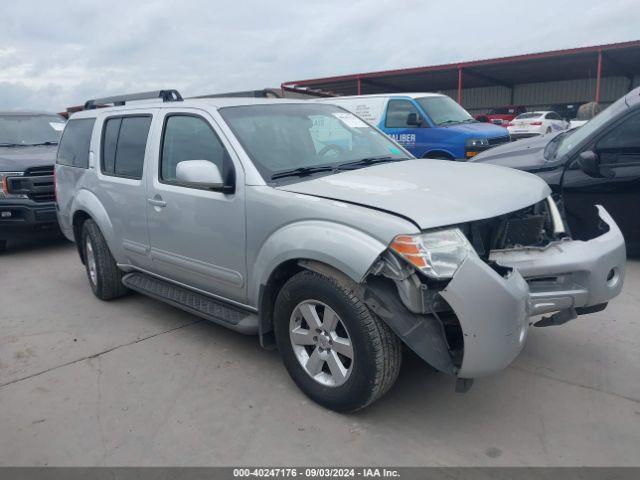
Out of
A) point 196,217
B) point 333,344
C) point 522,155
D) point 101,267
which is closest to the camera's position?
point 333,344

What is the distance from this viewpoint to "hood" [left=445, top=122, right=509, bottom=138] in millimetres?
9578

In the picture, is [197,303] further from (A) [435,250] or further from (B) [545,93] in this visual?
(B) [545,93]

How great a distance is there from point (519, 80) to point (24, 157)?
29828 millimetres

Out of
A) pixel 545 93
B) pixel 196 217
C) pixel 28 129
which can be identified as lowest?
pixel 196 217

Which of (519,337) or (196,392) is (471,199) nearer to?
(519,337)

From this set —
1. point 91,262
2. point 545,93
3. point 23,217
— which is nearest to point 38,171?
point 23,217

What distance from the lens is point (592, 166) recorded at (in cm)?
525

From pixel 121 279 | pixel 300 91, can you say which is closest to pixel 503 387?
pixel 121 279

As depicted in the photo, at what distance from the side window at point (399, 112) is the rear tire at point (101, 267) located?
669 centimetres

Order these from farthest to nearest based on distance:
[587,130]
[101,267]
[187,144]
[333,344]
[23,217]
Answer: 1. [23,217]
2. [587,130]
3. [101,267]
4. [187,144]
5. [333,344]

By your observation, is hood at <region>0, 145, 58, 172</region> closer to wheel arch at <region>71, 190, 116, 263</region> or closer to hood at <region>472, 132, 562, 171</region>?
wheel arch at <region>71, 190, 116, 263</region>

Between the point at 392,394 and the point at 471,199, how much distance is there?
1274 mm

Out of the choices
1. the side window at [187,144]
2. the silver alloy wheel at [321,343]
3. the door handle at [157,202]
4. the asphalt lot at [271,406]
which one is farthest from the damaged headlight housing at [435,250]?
the door handle at [157,202]

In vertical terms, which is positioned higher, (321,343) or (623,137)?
(623,137)
